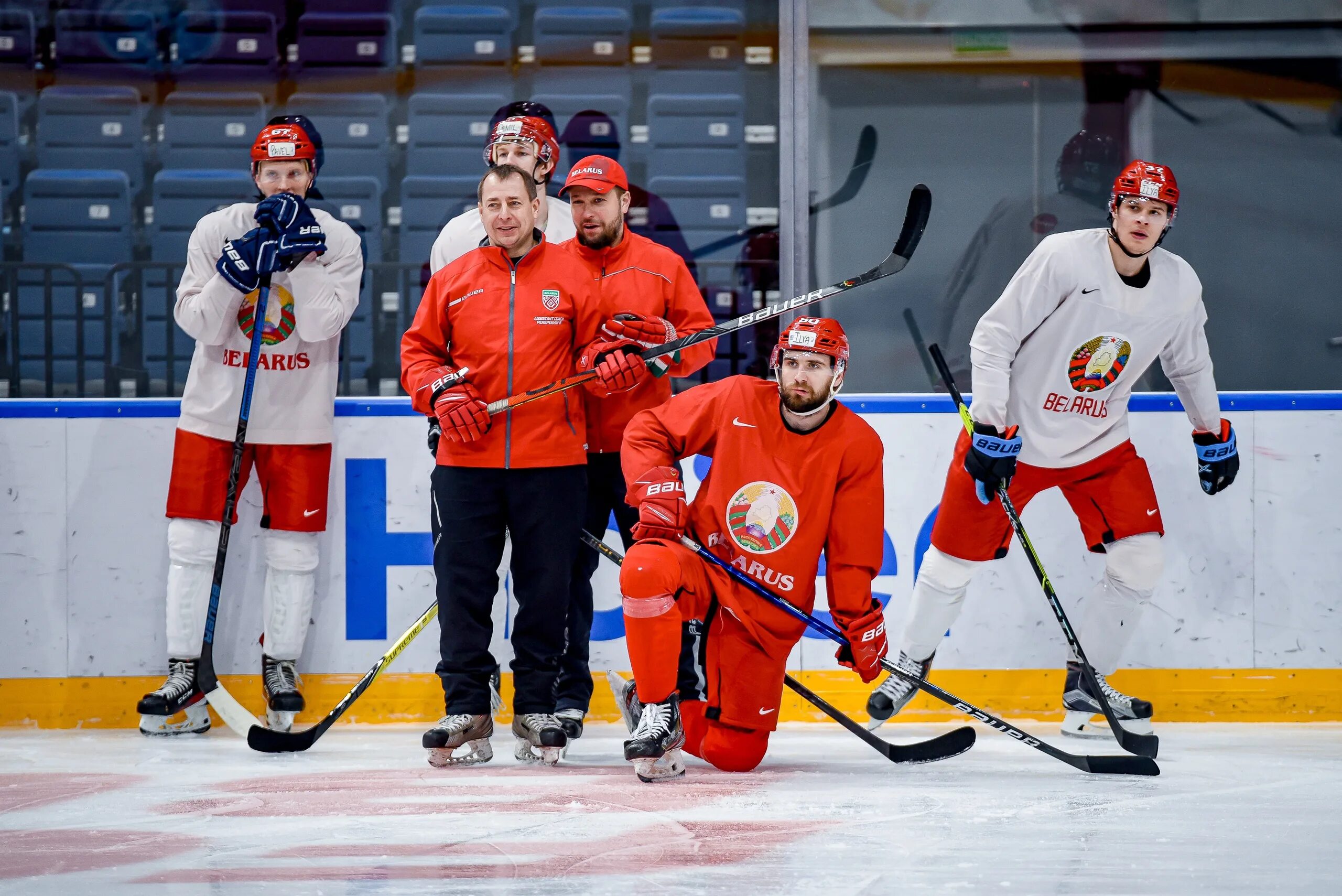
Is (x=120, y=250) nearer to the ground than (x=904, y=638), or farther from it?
farther from it

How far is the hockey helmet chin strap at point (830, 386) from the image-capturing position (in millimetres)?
2816

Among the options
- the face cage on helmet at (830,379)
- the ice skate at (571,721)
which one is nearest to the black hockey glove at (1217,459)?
the face cage on helmet at (830,379)

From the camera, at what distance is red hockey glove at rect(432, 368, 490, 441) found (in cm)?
285

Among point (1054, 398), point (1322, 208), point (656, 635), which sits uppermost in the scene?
point (1322, 208)

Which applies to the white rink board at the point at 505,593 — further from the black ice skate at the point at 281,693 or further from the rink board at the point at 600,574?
the black ice skate at the point at 281,693

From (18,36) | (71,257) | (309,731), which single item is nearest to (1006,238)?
(309,731)

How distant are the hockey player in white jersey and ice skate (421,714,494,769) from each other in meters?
1.04

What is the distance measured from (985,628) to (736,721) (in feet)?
3.29

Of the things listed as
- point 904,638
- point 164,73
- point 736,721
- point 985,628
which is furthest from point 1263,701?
point 164,73

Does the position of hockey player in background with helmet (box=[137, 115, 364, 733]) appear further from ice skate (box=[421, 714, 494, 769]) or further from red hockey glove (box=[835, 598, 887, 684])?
red hockey glove (box=[835, 598, 887, 684])

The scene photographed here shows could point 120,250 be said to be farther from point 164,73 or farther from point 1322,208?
point 1322,208

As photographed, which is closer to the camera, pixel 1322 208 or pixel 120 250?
pixel 1322 208

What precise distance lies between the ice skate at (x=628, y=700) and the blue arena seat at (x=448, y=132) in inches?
78.8

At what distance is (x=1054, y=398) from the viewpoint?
128 inches
